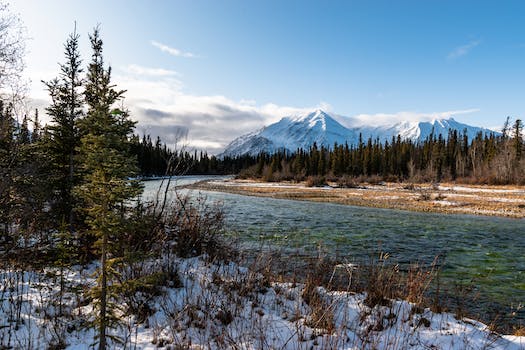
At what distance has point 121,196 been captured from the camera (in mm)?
4090

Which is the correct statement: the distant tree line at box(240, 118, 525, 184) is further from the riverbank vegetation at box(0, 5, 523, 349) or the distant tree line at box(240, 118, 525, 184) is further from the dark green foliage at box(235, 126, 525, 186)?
the riverbank vegetation at box(0, 5, 523, 349)

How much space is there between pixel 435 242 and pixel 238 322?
14.4 m

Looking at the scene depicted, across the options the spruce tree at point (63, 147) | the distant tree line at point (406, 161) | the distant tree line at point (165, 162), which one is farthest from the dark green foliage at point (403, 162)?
the spruce tree at point (63, 147)

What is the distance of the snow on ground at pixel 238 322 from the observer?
184 inches

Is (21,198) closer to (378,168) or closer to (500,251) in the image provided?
(500,251)

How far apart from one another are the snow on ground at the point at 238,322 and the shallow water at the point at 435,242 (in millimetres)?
1588

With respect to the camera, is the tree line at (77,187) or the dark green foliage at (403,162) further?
the dark green foliage at (403,162)

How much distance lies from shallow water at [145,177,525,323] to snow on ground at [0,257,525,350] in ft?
5.21

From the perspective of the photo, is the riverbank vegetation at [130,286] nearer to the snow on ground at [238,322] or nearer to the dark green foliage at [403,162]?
the snow on ground at [238,322]

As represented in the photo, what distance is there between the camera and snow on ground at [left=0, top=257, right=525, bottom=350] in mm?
4668

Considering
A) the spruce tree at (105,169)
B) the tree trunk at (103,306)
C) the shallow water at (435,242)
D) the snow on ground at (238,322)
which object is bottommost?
the shallow water at (435,242)

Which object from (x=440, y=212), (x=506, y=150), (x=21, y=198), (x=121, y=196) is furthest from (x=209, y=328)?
(x=506, y=150)

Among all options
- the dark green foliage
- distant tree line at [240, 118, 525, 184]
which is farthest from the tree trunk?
distant tree line at [240, 118, 525, 184]

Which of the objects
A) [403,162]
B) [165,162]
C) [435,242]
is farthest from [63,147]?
[403,162]
